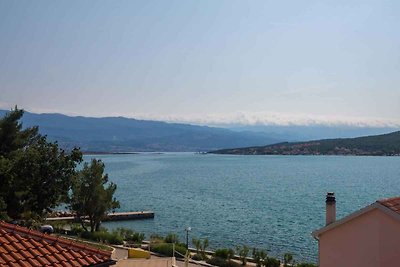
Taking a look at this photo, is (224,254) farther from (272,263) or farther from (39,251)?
(39,251)

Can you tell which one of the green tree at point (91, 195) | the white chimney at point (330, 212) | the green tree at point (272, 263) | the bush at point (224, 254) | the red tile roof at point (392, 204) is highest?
the red tile roof at point (392, 204)

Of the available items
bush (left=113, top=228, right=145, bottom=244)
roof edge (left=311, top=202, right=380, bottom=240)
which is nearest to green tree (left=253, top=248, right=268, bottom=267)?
bush (left=113, top=228, right=145, bottom=244)

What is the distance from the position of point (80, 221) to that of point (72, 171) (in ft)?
51.6

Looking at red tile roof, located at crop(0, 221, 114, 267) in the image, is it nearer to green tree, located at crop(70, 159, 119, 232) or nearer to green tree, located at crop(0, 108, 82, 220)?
green tree, located at crop(0, 108, 82, 220)

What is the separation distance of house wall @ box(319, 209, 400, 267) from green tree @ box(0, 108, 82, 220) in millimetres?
16595

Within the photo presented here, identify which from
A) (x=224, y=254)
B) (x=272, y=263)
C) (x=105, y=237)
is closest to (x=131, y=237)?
(x=105, y=237)

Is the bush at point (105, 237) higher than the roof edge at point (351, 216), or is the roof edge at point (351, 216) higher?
the roof edge at point (351, 216)

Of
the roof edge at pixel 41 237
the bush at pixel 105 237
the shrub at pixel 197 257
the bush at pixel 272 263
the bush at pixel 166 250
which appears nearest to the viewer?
the roof edge at pixel 41 237

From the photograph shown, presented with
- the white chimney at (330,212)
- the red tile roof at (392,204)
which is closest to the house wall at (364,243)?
the red tile roof at (392,204)

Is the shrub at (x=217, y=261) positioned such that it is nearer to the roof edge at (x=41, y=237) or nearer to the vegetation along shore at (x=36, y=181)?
the vegetation along shore at (x=36, y=181)

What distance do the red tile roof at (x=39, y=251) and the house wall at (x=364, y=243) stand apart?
680cm

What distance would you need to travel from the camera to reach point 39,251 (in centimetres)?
657

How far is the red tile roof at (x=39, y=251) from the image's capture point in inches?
246

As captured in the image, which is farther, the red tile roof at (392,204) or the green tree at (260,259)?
the green tree at (260,259)
